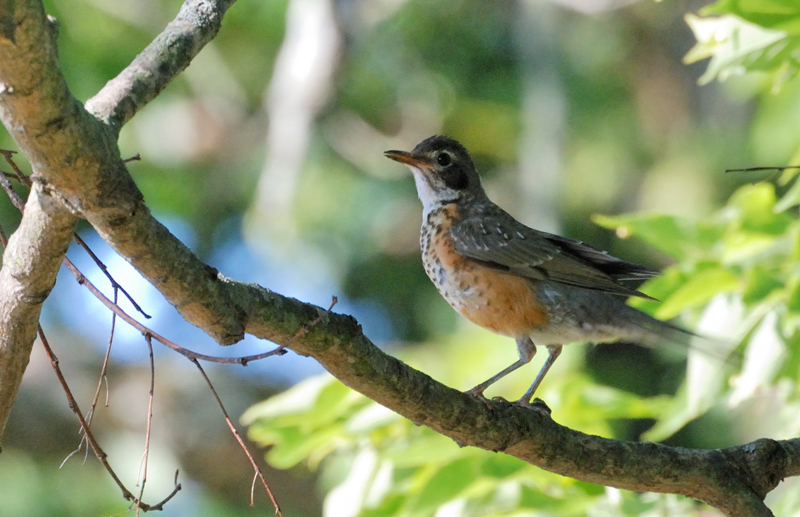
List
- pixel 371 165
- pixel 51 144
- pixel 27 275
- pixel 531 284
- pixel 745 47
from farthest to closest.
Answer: pixel 371 165, pixel 531 284, pixel 745 47, pixel 27 275, pixel 51 144

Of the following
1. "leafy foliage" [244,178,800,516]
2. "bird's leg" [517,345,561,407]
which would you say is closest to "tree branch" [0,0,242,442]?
"leafy foliage" [244,178,800,516]

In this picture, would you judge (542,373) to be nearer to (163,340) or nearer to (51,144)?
(163,340)

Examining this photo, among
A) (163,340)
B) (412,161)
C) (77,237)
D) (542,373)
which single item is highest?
(412,161)

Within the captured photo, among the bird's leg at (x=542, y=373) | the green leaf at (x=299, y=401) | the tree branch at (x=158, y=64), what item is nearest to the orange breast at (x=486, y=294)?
the bird's leg at (x=542, y=373)

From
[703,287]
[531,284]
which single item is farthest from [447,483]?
[531,284]

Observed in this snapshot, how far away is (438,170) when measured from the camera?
516 cm

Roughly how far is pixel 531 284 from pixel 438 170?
109 cm

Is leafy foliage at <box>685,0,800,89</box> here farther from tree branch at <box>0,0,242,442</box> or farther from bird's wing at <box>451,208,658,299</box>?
tree branch at <box>0,0,242,442</box>

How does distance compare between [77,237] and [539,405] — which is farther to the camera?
[539,405]

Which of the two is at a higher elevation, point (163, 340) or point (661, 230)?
point (661, 230)

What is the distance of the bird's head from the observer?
5133 millimetres

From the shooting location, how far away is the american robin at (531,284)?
4.20 m

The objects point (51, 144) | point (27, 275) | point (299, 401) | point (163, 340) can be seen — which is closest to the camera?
point (51, 144)

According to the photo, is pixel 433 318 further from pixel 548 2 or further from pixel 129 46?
pixel 129 46
